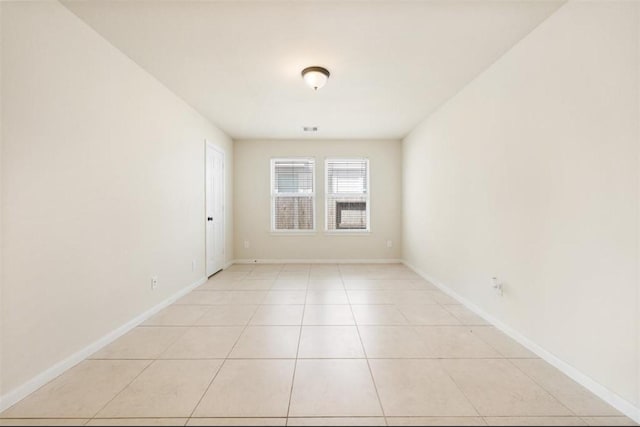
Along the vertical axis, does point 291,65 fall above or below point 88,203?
above

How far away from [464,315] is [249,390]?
7.01 feet

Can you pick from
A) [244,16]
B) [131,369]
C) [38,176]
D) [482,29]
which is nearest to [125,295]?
[131,369]

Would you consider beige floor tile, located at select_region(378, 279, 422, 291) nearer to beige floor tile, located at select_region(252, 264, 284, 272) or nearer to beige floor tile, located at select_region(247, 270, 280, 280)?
beige floor tile, located at select_region(247, 270, 280, 280)

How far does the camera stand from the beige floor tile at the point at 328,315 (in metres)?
2.58

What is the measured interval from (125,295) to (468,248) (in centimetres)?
326

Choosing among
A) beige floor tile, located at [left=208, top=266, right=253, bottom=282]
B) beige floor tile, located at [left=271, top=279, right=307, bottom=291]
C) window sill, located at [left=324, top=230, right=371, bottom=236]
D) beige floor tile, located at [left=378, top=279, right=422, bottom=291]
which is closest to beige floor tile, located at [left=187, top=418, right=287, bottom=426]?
beige floor tile, located at [left=271, top=279, right=307, bottom=291]

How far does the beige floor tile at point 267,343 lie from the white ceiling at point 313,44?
2.35 m

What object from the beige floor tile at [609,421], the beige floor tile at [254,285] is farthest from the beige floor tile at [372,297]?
the beige floor tile at [609,421]

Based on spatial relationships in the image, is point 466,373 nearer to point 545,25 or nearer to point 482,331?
point 482,331

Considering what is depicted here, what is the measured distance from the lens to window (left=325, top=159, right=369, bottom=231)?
18.0 feet

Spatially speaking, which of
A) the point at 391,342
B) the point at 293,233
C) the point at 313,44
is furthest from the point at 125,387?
the point at 293,233

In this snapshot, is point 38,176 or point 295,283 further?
point 295,283

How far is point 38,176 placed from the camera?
1.65m

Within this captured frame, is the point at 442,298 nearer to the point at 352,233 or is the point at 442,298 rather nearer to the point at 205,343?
the point at 352,233
